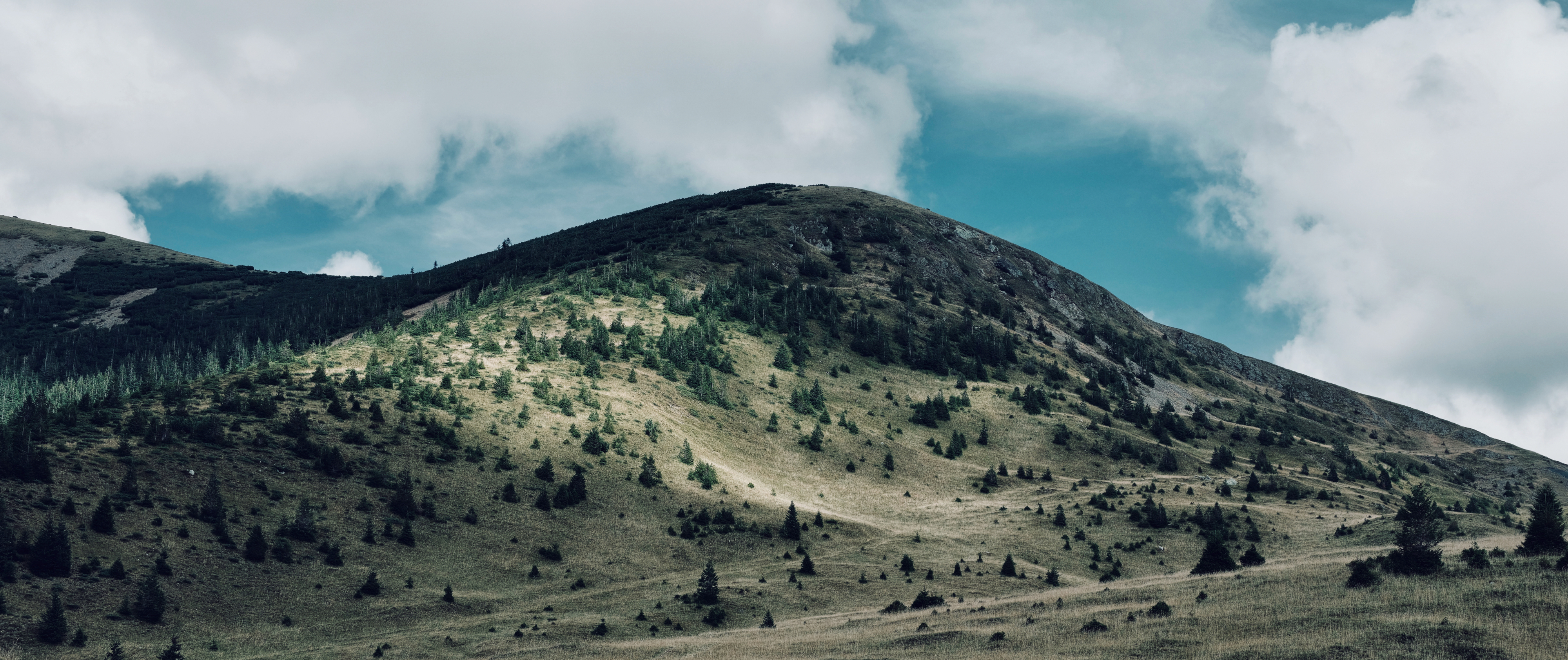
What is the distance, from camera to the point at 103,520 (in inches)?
2229

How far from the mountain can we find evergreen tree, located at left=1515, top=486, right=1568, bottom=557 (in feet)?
4.98

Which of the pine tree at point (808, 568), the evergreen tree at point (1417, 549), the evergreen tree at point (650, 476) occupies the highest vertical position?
the evergreen tree at point (650, 476)

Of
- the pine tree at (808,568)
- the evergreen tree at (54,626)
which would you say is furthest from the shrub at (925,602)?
the evergreen tree at (54,626)

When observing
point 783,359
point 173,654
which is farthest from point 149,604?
point 783,359

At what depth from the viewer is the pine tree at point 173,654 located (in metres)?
39.1

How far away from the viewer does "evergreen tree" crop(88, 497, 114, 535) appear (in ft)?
185

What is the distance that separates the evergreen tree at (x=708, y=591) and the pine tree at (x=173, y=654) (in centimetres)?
2865

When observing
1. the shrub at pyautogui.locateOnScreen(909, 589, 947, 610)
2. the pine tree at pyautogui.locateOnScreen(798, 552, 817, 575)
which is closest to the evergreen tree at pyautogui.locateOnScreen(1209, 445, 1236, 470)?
the pine tree at pyautogui.locateOnScreen(798, 552, 817, 575)

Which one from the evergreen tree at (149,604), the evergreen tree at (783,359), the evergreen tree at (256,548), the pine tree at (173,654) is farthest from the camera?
→ the evergreen tree at (783,359)

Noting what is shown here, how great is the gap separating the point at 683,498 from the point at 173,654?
2002 inches

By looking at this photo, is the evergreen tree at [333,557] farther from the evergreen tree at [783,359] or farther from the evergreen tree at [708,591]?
the evergreen tree at [783,359]

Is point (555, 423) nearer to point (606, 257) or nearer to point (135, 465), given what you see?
point (135, 465)

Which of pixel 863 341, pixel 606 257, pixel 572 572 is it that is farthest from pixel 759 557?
pixel 606 257

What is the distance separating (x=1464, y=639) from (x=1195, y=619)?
944cm
